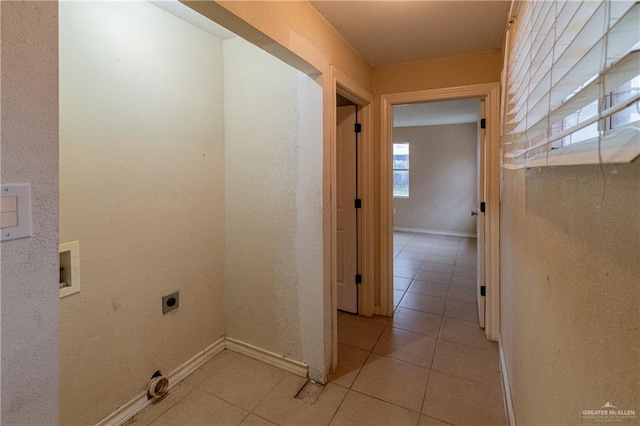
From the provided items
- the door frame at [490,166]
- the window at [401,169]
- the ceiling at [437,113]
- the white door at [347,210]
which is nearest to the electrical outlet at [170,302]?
the white door at [347,210]

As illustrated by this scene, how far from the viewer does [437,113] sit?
5258 mm

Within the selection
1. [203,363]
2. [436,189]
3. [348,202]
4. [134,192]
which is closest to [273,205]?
[134,192]

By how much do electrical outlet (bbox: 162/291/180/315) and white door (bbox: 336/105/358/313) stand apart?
154cm

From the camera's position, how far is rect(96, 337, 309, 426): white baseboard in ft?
5.31

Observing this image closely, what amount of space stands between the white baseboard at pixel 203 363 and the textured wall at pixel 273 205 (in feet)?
0.19

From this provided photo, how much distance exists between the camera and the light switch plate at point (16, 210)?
0.62 metres

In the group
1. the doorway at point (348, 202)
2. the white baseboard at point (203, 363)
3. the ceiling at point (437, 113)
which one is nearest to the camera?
the white baseboard at point (203, 363)

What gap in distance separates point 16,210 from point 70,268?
970 mm

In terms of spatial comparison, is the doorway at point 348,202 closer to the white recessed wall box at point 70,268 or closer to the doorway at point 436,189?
the doorway at point 436,189

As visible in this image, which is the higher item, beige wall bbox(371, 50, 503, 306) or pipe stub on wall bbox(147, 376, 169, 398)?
beige wall bbox(371, 50, 503, 306)

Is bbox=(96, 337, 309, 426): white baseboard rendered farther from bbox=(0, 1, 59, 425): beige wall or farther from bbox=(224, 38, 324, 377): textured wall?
bbox=(0, 1, 59, 425): beige wall

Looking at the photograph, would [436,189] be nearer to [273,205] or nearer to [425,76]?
[425,76]

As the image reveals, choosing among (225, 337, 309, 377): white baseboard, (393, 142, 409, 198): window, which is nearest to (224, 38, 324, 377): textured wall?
(225, 337, 309, 377): white baseboard

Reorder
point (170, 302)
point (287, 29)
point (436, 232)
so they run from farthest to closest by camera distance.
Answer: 1. point (436, 232)
2. point (170, 302)
3. point (287, 29)
